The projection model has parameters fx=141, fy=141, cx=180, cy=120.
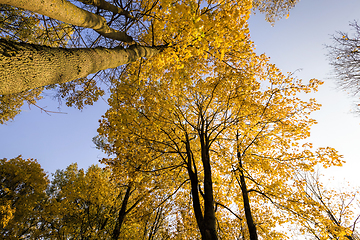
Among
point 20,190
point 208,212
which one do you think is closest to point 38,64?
point 208,212

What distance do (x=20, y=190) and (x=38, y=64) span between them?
18722 millimetres

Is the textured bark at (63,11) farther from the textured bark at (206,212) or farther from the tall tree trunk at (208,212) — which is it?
the tall tree trunk at (208,212)

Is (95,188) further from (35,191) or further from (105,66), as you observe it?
(35,191)

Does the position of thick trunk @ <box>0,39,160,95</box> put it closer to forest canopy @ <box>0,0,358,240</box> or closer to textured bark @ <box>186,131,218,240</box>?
forest canopy @ <box>0,0,358,240</box>

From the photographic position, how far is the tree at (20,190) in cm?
1162

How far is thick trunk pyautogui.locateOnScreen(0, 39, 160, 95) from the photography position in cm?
113

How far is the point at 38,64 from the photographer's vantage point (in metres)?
1.31

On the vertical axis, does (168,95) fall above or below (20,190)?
above

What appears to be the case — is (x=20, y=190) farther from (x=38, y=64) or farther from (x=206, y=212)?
(x=38, y=64)

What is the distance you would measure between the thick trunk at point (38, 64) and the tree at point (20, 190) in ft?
54.4

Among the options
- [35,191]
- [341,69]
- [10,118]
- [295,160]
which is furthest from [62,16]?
[35,191]

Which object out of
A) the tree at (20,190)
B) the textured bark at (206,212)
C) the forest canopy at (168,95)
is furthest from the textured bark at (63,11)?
the tree at (20,190)

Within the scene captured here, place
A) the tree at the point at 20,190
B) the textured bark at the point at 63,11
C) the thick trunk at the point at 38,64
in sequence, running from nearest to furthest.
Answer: the thick trunk at the point at 38,64
the textured bark at the point at 63,11
the tree at the point at 20,190

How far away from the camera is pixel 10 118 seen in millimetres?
6730
